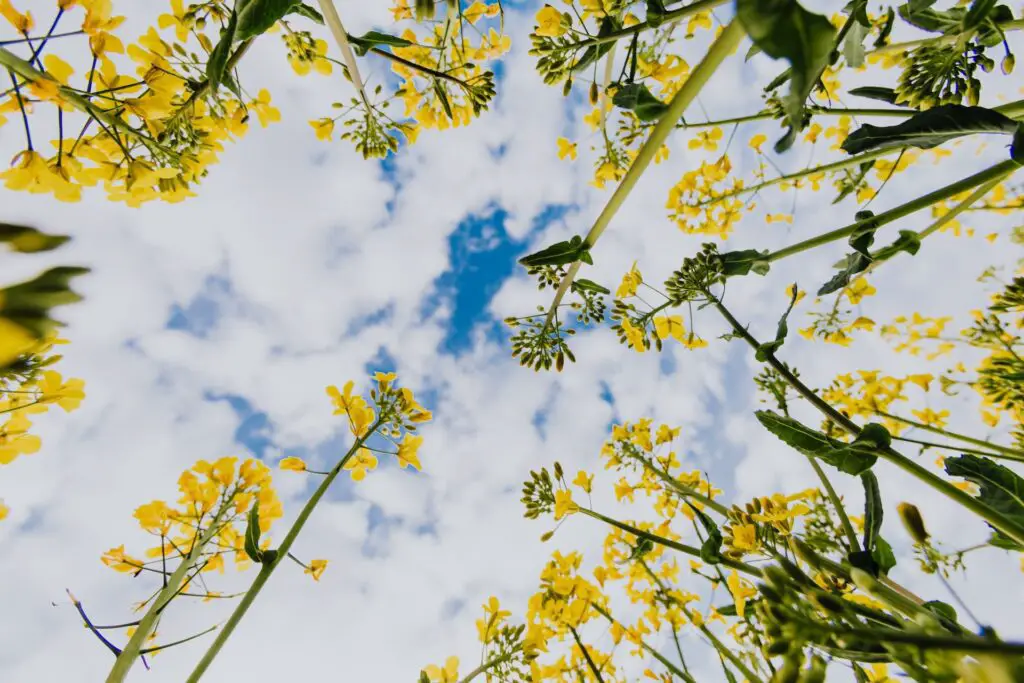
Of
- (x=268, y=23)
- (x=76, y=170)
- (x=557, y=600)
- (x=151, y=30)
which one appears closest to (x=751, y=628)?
(x=557, y=600)

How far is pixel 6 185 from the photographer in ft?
4.44

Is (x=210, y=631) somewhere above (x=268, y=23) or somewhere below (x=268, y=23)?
below

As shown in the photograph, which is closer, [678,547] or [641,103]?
[641,103]

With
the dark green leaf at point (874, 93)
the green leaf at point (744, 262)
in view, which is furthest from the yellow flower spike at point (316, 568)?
the dark green leaf at point (874, 93)

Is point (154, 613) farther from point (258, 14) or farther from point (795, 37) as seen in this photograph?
point (795, 37)

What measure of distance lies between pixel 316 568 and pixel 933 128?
2255mm

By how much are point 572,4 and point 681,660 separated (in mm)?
2761

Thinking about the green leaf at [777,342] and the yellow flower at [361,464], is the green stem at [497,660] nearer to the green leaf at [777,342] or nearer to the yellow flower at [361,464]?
the yellow flower at [361,464]

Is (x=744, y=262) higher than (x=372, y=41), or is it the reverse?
(x=372, y=41)

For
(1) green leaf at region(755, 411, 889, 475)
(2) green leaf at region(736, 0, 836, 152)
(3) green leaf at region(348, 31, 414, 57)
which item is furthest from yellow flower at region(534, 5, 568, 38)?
(1) green leaf at region(755, 411, 889, 475)

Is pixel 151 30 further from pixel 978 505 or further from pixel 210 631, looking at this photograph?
pixel 978 505

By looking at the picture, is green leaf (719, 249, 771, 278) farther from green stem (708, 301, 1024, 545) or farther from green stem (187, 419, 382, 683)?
green stem (187, 419, 382, 683)

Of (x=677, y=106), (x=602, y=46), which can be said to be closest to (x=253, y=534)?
(x=677, y=106)

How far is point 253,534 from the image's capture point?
1.13m
